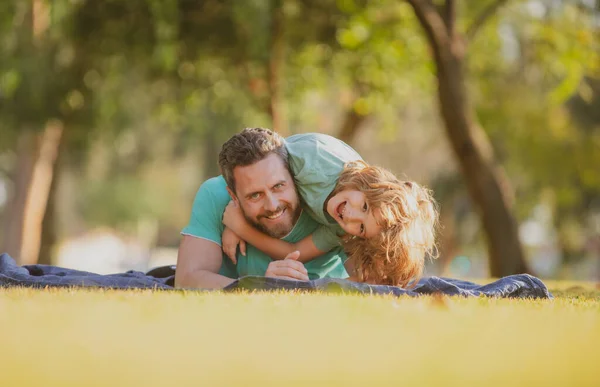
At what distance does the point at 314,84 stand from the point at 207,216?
12.1 m

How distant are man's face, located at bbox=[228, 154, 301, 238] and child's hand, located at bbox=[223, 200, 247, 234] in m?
0.07

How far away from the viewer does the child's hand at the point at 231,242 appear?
5480mm

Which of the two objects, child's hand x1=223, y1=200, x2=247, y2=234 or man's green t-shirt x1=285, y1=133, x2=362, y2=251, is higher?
man's green t-shirt x1=285, y1=133, x2=362, y2=251

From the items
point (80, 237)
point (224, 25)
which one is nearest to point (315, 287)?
point (224, 25)

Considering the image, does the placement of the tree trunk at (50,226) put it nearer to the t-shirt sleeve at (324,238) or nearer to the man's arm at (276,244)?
the man's arm at (276,244)

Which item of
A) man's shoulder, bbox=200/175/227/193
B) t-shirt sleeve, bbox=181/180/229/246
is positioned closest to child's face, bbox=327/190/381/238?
t-shirt sleeve, bbox=181/180/229/246

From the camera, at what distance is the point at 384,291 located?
15.3ft

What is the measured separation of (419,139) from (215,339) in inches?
1134

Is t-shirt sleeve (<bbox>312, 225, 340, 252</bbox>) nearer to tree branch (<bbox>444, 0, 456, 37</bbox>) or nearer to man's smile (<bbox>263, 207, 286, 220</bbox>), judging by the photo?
man's smile (<bbox>263, 207, 286, 220</bbox>)

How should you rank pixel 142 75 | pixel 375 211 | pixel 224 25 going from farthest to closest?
pixel 142 75
pixel 224 25
pixel 375 211

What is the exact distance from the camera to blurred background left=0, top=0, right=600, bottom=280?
12.0m

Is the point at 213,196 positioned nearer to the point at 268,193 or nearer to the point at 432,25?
the point at 268,193

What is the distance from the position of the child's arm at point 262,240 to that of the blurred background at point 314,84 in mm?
5333

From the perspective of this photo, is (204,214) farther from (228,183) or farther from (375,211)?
(375,211)
